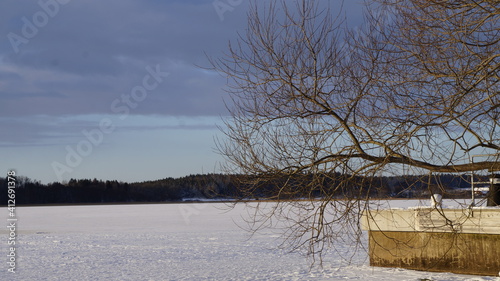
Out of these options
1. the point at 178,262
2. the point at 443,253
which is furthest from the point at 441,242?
the point at 178,262

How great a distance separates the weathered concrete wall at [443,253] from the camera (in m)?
11.1

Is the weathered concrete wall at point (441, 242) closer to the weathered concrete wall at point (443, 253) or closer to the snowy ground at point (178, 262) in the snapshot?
the weathered concrete wall at point (443, 253)

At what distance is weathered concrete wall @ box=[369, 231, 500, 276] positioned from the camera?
36.4 ft

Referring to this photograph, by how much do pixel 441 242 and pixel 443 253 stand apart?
22 cm

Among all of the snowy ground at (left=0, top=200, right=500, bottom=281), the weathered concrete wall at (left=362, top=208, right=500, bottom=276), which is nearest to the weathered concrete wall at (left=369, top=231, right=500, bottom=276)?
the weathered concrete wall at (left=362, top=208, right=500, bottom=276)

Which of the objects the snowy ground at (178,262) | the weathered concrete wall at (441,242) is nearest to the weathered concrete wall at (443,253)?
the weathered concrete wall at (441,242)

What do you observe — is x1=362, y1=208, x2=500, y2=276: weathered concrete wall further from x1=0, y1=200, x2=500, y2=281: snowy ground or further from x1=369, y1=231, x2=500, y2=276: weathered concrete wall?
x1=0, y1=200, x2=500, y2=281: snowy ground

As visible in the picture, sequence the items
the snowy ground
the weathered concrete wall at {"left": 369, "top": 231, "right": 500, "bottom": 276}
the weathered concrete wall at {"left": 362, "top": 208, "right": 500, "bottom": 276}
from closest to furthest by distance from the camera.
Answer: the weathered concrete wall at {"left": 362, "top": 208, "right": 500, "bottom": 276} < the weathered concrete wall at {"left": 369, "top": 231, "right": 500, "bottom": 276} < the snowy ground

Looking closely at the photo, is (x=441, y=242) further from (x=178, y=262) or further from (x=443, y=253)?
(x=178, y=262)

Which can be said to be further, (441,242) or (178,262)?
(178,262)

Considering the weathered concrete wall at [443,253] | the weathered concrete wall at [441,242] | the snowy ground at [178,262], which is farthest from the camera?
the snowy ground at [178,262]

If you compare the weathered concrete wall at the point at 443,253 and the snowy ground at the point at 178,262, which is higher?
the weathered concrete wall at the point at 443,253

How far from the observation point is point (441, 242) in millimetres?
11836

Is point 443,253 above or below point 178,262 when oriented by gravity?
above
